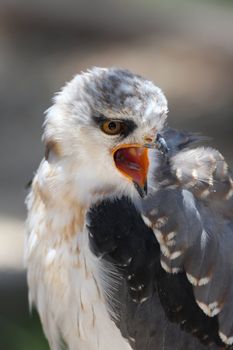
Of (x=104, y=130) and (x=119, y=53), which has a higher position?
(x=119, y=53)

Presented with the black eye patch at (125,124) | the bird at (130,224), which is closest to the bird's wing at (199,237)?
the bird at (130,224)

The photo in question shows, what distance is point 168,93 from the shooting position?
9.70 metres

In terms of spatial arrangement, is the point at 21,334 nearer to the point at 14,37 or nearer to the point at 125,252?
the point at 125,252

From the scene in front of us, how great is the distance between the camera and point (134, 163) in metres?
4.09

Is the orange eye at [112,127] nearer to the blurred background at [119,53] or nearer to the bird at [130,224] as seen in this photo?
the bird at [130,224]

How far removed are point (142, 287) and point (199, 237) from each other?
317 mm

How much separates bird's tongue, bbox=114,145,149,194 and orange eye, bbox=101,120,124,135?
0.27ft

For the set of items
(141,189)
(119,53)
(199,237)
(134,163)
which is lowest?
(199,237)

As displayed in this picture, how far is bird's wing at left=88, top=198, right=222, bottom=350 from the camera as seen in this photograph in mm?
4113

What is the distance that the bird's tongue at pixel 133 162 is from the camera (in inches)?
160

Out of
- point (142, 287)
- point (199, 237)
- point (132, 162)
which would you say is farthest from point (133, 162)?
point (142, 287)

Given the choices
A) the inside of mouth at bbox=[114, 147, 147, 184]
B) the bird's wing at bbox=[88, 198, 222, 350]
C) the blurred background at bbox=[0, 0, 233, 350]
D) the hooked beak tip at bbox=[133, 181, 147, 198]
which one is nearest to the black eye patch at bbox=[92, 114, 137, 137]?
the inside of mouth at bbox=[114, 147, 147, 184]

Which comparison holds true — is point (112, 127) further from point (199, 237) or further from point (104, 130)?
point (199, 237)

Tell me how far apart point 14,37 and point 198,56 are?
6.27 ft
